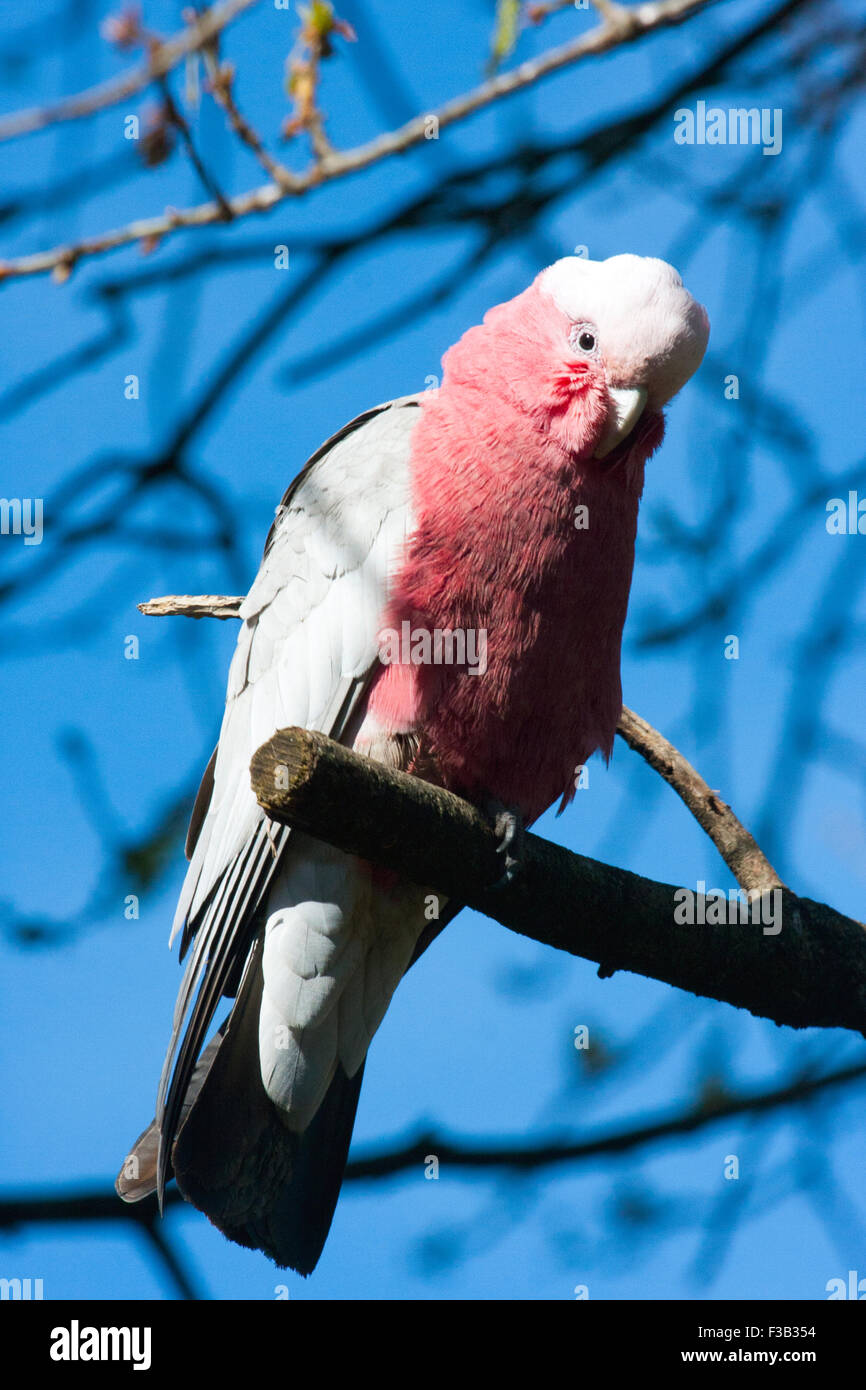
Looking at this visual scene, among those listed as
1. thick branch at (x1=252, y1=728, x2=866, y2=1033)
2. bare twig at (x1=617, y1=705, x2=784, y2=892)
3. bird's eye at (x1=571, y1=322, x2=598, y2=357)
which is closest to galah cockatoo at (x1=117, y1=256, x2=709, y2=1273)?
bird's eye at (x1=571, y1=322, x2=598, y2=357)

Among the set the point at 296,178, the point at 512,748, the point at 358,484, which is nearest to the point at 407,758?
the point at 512,748

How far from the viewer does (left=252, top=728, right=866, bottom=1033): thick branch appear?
3.67 metres

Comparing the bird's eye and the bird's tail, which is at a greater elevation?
the bird's eye

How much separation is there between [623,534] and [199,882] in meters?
2.14

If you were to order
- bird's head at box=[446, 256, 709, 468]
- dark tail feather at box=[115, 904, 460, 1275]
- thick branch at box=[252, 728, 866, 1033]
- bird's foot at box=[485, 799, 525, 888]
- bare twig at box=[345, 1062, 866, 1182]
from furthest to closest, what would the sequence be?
bare twig at box=[345, 1062, 866, 1182] → dark tail feather at box=[115, 904, 460, 1275] → bird's head at box=[446, 256, 709, 468] → bird's foot at box=[485, 799, 525, 888] → thick branch at box=[252, 728, 866, 1033]

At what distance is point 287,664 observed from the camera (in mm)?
5004

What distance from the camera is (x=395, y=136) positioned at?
401 cm

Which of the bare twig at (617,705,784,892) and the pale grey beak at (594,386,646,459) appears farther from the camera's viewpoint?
the bare twig at (617,705,784,892)

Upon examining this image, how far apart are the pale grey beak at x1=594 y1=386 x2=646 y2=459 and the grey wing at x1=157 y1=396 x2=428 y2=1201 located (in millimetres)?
782

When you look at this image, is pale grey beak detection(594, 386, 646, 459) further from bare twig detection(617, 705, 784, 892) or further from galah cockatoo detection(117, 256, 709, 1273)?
bare twig detection(617, 705, 784, 892)

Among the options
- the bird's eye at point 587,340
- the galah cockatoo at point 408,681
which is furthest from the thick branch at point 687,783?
the bird's eye at point 587,340

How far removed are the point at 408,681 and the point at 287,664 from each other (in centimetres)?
62

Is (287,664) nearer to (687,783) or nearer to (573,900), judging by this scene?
(573,900)
